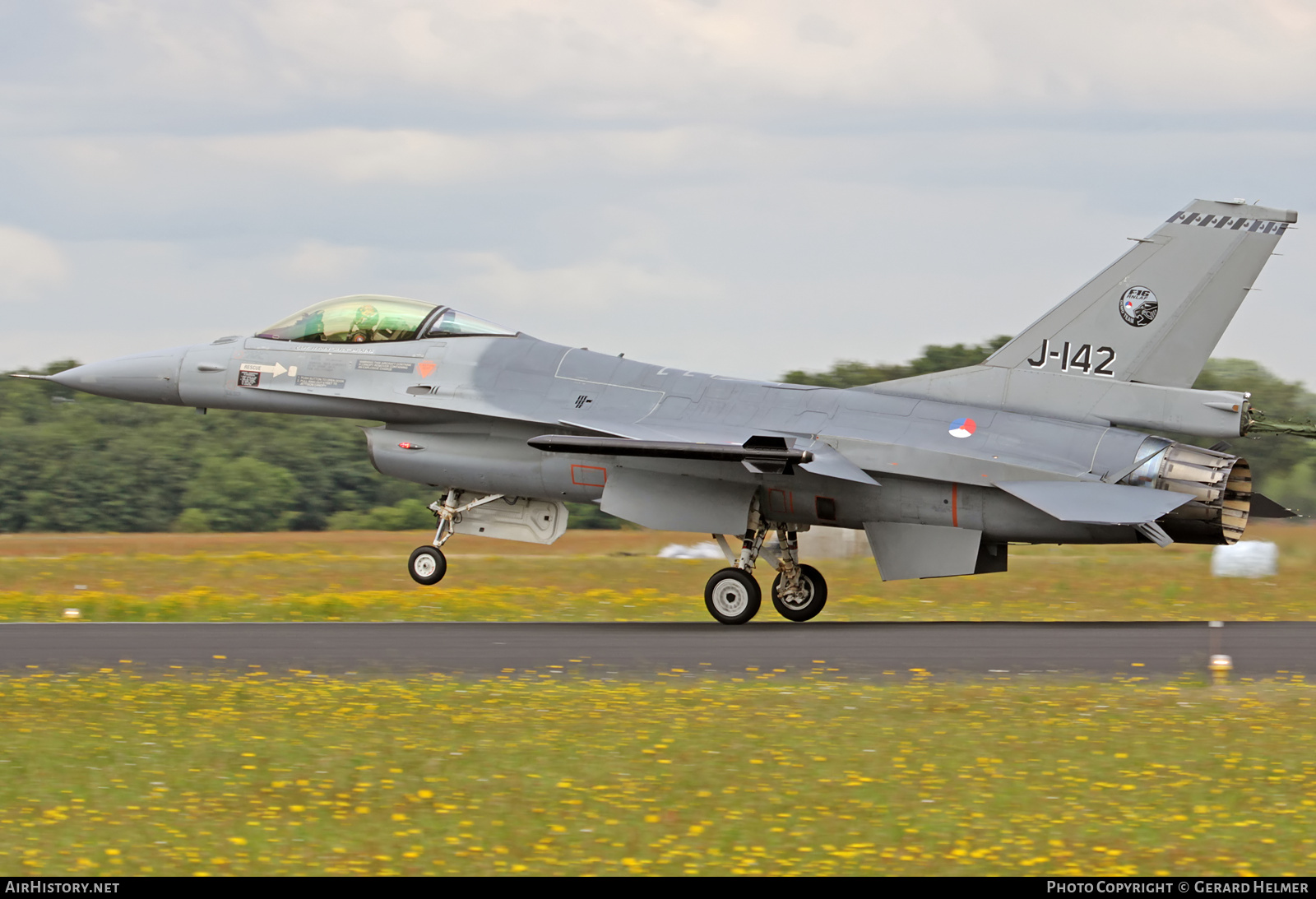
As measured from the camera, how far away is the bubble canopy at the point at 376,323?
19.7 meters

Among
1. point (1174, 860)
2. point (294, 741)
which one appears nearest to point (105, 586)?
point (294, 741)

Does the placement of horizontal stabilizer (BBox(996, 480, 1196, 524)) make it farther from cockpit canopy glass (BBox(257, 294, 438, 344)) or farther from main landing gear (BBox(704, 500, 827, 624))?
cockpit canopy glass (BBox(257, 294, 438, 344))

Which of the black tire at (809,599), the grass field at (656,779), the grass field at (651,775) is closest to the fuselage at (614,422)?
the black tire at (809,599)

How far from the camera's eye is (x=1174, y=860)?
714 centimetres

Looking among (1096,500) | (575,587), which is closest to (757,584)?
(1096,500)

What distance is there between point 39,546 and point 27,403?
2274 cm

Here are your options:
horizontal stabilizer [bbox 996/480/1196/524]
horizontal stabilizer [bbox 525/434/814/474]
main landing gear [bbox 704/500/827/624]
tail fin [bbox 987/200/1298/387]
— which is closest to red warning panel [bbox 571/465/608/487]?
horizontal stabilizer [bbox 525/434/814/474]

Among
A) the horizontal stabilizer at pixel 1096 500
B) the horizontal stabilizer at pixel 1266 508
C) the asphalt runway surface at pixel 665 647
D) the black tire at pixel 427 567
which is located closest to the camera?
the asphalt runway surface at pixel 665 647

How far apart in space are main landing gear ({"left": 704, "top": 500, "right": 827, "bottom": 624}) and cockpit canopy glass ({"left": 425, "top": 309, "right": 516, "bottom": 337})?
4.11m

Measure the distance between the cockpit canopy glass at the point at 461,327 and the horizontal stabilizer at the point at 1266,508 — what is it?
9.36 metres

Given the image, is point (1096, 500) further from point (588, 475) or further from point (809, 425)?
point (588, 475)

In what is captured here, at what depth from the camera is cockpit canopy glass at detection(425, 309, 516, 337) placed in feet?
64.6

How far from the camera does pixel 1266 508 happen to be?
17.5 metres

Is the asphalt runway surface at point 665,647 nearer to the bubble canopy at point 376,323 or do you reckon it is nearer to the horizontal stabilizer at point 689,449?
the horizontal stabilizer at point 689,449
